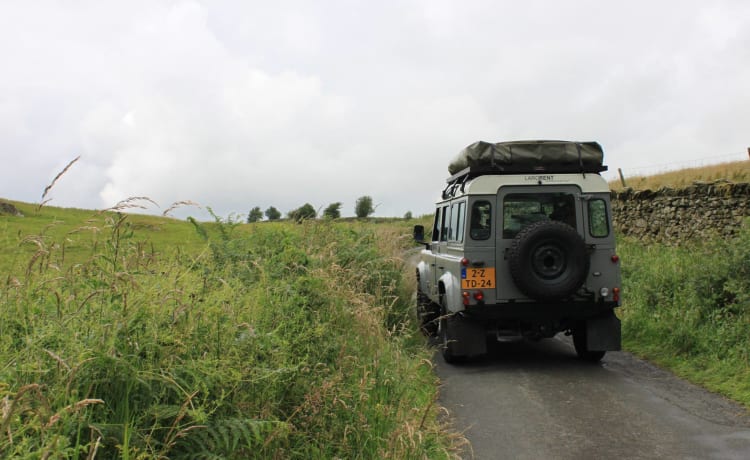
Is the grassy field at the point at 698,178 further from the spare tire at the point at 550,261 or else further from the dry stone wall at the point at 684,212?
the spare tire at the point at 550,261

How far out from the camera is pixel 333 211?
40.3ft

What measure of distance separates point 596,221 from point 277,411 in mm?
5860

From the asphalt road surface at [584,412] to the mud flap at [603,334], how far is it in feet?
1.06

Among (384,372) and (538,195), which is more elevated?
(538,195)

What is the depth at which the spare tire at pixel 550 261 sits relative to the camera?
784 centimetres

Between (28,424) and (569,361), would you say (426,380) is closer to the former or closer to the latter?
(569,361)

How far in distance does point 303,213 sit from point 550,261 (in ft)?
17.5

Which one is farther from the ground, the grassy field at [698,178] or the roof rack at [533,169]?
the grassy field at [698,178]

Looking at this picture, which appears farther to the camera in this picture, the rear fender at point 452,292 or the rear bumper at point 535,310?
the rear fender at point 452,292

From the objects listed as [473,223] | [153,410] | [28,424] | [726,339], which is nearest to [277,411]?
[153,410]

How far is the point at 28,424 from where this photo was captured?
8.21 feet

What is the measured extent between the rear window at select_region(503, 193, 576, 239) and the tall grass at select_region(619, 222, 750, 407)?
257 centimetres

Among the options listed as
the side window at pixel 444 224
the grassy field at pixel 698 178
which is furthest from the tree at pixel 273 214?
the grassy field at pixel 698 178

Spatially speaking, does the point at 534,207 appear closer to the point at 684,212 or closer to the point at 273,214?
the point at 273,214
